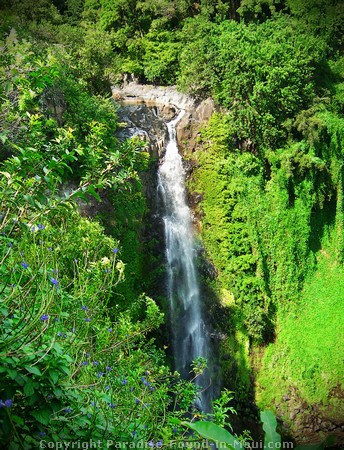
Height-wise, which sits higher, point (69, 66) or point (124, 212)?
point (69, 66)

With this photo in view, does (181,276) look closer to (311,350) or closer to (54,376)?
(311,350)

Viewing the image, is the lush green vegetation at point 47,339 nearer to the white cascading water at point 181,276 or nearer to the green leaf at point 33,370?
the green leaf at point 33,370

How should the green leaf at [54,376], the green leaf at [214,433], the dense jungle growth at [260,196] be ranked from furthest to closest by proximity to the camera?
the dense jungle growth at [260,196]
the green leaf at [54,376]
the green leaf at [214,433]

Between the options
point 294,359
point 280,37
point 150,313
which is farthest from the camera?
point 280,37

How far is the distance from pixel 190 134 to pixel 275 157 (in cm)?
350

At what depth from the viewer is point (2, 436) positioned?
185 cm

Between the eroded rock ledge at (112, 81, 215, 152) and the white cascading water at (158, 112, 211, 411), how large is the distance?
1121 millimetres

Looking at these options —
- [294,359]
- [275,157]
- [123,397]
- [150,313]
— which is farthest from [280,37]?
[123,397]

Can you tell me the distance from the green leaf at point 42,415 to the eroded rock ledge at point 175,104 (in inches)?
528

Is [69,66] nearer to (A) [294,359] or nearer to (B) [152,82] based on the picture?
(B) [152,82]

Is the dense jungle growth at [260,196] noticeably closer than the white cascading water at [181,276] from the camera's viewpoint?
Yes

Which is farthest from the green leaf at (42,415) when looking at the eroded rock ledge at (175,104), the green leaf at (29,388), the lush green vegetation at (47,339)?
the eroded rock ledge at (175,104)

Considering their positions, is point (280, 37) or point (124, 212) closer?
point (124, 212)

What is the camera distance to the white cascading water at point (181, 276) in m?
12.3
